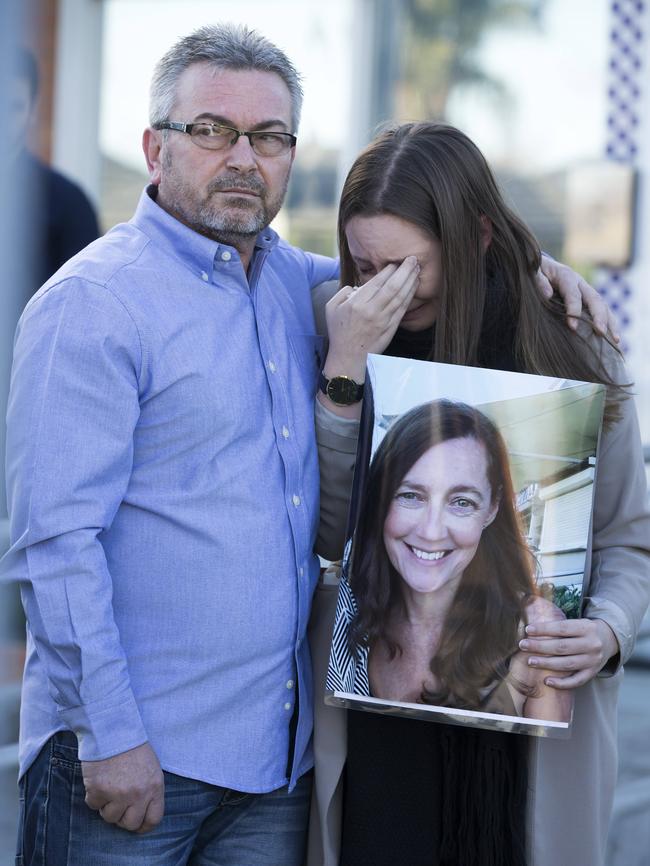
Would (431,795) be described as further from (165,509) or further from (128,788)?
(165,509)

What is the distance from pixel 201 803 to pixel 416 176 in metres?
1.09

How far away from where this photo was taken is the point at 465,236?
77.7 inches

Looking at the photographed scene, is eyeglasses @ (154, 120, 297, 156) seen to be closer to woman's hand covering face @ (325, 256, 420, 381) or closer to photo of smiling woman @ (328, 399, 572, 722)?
woman's hand covering face @ (325, 256, 420, 381)

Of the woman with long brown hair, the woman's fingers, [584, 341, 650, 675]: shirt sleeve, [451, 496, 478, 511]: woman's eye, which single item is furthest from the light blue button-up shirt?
[584, 341, 650, 675]: shirt sleeve

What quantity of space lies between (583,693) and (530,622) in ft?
0.67

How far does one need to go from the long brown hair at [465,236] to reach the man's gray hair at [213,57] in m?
0.24

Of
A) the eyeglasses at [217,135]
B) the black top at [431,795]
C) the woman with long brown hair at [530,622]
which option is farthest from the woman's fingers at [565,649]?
the eyeglasses at [217,135]

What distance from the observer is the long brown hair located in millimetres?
1949

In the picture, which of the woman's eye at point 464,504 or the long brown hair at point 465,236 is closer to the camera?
the woman's eye at point 464,504

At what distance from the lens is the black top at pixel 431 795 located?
186 cm

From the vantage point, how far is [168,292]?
1.74 m

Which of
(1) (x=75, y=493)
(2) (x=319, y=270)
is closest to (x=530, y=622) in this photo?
(1) (x=75, y=493)

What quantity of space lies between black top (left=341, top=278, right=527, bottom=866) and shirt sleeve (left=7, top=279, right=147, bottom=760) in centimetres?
45

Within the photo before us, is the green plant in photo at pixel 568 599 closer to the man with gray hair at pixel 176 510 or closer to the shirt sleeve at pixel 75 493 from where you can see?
the man with gray hair at pixel 176 510
